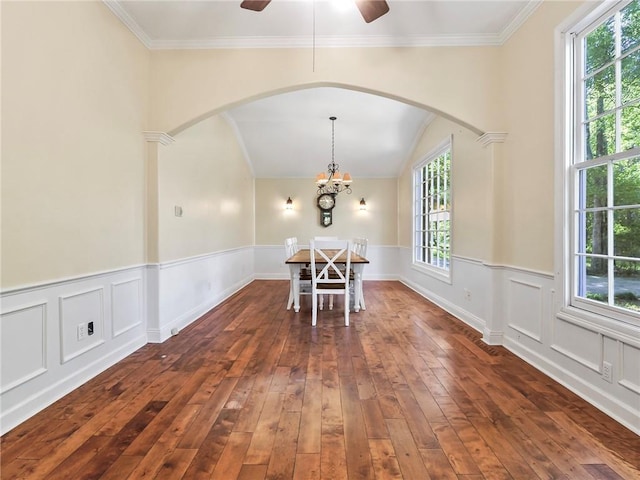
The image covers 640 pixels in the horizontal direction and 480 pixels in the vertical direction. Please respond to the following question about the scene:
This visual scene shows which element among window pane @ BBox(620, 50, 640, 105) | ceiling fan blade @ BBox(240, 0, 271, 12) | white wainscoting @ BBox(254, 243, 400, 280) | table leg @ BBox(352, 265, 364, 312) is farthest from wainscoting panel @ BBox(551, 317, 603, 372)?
white wainscoting @ BBox(254, 243, 400, 280)

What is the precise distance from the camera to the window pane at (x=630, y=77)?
71.2 inches

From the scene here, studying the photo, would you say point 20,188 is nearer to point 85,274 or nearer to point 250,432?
point 85,274

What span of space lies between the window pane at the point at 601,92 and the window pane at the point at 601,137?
60mm

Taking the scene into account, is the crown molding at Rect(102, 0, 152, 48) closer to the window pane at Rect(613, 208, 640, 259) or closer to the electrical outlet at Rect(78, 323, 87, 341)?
the electrical outlet at Rect(78, 323, 87, 341)

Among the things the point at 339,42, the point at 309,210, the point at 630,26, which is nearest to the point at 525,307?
the point at 630,26

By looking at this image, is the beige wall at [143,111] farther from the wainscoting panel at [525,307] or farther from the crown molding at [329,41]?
the wainscoting panel at [525,307]

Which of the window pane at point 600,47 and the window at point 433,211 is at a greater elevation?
the window pane at point 600,47

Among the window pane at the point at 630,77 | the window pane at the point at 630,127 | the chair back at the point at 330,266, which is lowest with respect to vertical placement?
the chair back at the point at 330,266

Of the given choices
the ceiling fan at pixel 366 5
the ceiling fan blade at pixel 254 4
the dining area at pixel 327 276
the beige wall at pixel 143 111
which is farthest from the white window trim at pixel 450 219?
the ceiling fan blade at pixel 254 4

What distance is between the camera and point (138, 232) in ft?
9.66

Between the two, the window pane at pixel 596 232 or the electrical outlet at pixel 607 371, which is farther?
the window pane at pixel 596 232

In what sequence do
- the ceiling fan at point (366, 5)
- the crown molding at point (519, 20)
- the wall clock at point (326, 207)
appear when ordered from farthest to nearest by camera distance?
the wall clock at point (326, 207)
the crown molding at point (519, 20)
the ceiling fan at point (366, 5)

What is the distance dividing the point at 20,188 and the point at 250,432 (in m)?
1.86

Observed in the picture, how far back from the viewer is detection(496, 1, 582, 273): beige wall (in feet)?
7.89
